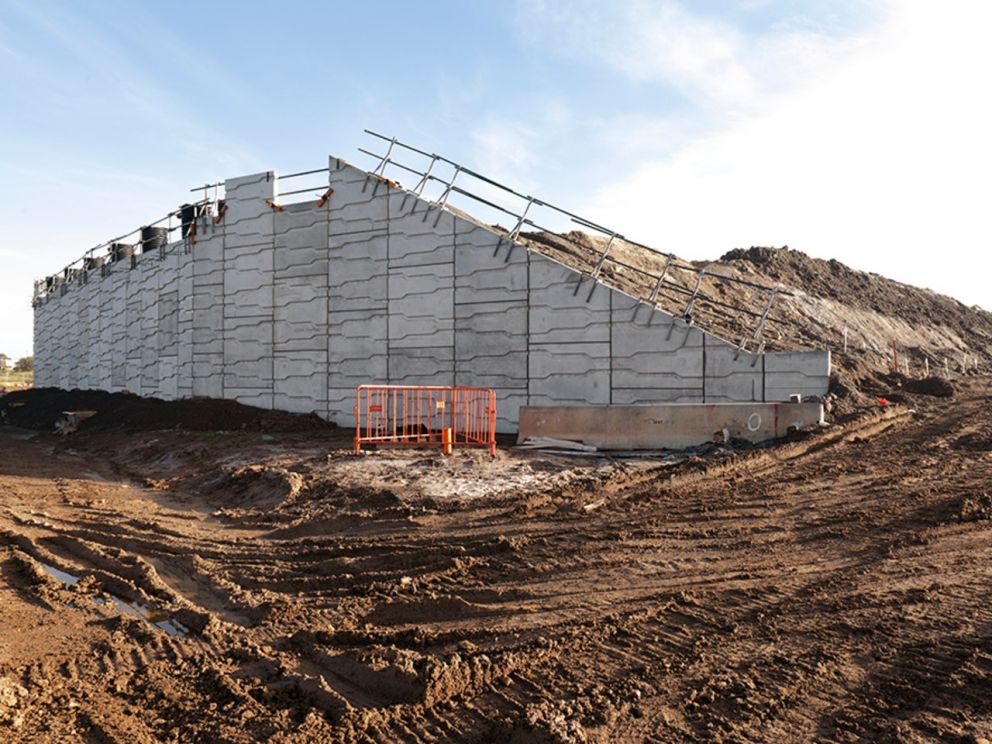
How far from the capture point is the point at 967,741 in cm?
359

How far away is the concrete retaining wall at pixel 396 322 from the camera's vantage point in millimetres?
15609

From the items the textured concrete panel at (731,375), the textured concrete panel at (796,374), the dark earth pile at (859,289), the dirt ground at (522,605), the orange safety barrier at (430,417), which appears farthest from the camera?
the dark earth pile at (859,289)

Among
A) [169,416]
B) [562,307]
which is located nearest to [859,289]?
[562,307]

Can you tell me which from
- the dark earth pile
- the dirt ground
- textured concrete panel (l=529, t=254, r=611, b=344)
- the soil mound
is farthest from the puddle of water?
the dark earth pile

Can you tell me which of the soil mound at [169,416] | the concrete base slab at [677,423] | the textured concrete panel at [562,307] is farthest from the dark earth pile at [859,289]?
the soil mound at [169,416]

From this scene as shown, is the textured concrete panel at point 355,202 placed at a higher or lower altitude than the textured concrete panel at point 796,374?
higher

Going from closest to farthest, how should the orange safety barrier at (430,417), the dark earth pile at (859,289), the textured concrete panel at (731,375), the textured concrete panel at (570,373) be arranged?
the textured concrete panel at (731,375), the orange safety barrier at (430,417), the textured concrete panel at (570,373), the dark earth pile at (859,289)

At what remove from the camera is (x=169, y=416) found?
2191cm

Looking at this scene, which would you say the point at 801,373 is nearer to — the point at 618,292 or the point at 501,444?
the point at 618,292

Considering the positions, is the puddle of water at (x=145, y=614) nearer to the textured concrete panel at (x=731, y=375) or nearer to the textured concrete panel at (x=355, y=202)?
the textured concrete panel at (x=731, y=375)

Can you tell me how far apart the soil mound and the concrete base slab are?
804 cm

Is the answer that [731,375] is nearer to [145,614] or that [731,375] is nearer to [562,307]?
[562,307]

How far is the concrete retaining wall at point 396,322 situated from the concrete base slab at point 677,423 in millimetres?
1479

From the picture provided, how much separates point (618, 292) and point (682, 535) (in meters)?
8.95
